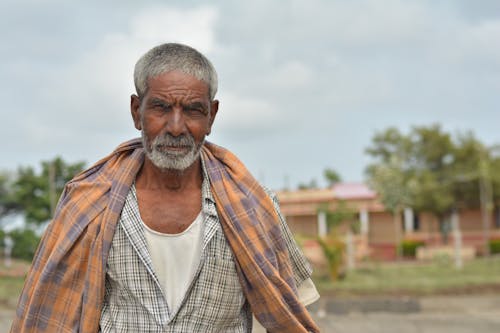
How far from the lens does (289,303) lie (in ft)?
7.59

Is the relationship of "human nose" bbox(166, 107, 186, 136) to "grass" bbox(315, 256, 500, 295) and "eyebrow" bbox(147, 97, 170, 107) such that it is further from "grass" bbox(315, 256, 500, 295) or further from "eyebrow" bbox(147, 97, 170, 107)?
"grass" bbox(315, 256, 500, 295)

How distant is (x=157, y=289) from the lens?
2.23 meters

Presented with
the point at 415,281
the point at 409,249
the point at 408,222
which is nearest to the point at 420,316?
the point at 415,281

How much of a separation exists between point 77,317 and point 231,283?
50 centimetres

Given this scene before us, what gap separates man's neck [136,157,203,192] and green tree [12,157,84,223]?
556 inches

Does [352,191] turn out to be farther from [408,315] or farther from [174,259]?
[174,259]

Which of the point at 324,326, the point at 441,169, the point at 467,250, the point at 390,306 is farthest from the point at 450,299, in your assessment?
the point at 441,169

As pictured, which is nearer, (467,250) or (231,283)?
(231,283)

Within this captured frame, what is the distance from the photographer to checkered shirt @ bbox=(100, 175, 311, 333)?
7.30 feet

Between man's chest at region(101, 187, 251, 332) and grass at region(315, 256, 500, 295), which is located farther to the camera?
grass at region(315, 256, 500, 295)

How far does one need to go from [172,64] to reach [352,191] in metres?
34.4

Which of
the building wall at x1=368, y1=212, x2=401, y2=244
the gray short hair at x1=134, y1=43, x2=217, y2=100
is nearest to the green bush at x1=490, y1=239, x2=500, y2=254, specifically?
the building wall at x1=368, y1=212, x2=401, y2=244

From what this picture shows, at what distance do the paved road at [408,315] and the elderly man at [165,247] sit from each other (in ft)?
23.3

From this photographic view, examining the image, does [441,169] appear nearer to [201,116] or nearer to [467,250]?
[467,250]
